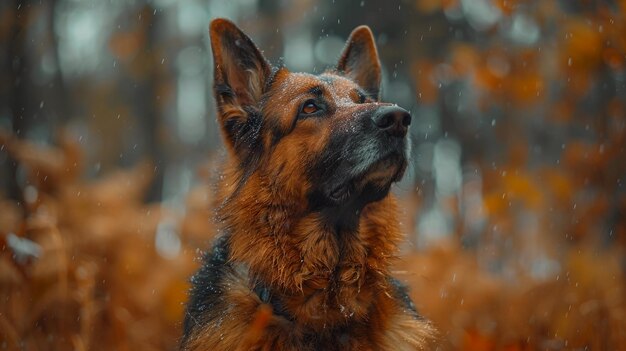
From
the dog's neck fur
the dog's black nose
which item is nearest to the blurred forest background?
the dog's neck fur

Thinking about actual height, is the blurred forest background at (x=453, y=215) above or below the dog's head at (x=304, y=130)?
below

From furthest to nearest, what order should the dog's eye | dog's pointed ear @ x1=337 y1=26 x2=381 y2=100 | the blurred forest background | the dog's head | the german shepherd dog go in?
the blurred forest background < dog's pointed ear @ x1=337 y1=26 x2=381 y2=100 < the dog's eye < the dog's head < the german shepherd dog

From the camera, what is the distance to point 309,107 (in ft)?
14.3

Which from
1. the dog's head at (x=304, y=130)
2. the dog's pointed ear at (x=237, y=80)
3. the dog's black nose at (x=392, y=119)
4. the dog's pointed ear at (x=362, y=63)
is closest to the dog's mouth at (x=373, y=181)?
the dog's head at (x=304, y=130)

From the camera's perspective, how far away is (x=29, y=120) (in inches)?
370

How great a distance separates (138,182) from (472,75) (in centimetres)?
484

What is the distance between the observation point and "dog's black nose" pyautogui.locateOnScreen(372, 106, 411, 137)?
3.88 m

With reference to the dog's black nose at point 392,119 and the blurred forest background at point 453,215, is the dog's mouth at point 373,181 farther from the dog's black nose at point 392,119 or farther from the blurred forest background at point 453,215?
the blurred forest background at point 453,215

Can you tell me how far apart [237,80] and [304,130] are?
2.25 feet

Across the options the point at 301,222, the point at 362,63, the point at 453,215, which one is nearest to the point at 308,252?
the point at 301,222

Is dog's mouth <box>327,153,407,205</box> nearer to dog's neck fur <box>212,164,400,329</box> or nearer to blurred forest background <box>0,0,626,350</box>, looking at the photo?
dog's neck fur <box>212,164,400,329</box>

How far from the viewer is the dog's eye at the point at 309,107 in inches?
171

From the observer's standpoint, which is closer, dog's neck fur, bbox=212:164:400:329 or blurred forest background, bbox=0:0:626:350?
dog's neck fur, bbox=212:164:400:329

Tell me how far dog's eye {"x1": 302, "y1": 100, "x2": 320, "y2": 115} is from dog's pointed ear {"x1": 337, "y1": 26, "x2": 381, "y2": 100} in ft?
2.68
